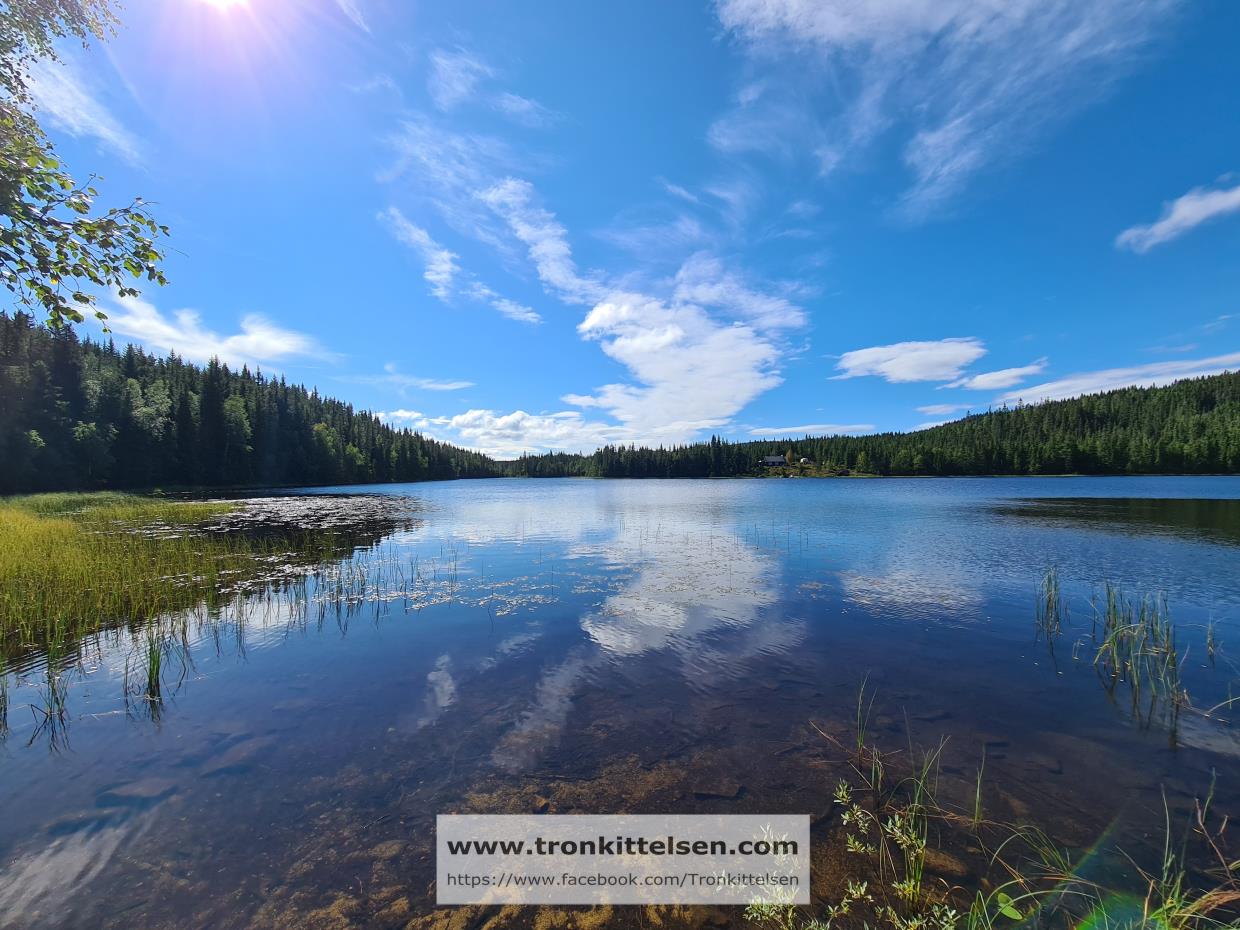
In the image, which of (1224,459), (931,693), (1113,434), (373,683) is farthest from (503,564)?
(1113,434)

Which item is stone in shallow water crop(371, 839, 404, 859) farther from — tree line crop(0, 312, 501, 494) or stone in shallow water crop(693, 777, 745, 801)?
tree line crop(0, 312, 501, 494)

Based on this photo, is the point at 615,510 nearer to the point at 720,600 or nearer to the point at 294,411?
the point at 720,600

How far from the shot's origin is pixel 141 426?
84.5 metres

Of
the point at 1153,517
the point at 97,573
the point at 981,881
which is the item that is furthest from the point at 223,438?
the point at 1153,517

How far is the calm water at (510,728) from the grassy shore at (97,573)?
2.04 metres

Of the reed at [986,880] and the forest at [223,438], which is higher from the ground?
the forest at [223,438]

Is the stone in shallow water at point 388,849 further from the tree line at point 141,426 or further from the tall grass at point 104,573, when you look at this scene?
the tree line at point 141,426

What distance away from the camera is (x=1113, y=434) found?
17100cm

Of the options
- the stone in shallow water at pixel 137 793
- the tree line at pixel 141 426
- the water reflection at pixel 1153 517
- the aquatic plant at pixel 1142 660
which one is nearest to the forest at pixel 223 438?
the tree line at pixel 141 426

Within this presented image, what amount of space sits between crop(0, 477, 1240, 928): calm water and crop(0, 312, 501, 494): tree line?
32.5 metres

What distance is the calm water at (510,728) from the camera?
6059 millimetres

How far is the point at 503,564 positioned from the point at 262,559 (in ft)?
42.6

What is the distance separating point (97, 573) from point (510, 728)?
65.4 feet

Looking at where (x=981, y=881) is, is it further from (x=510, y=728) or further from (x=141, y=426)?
(x=141, y=426)
